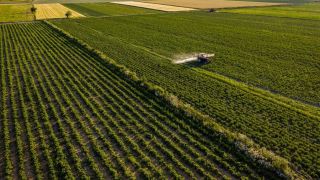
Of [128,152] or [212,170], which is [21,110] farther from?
[212,170]

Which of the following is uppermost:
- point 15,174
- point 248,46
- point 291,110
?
point 248,46

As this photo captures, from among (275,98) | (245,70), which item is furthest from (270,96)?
(245,70)

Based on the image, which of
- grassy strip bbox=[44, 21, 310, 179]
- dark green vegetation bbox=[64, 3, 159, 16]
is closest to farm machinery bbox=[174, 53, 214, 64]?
grassy strip bbox=[44, 21, 310, 179]

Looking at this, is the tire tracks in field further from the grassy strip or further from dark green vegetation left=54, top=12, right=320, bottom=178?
the grassy strip

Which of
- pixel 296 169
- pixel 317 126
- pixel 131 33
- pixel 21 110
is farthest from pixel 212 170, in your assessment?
pixel 131 33

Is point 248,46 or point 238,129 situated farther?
point 248,46

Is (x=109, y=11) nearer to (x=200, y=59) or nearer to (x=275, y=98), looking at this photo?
(x=200, y=59)
